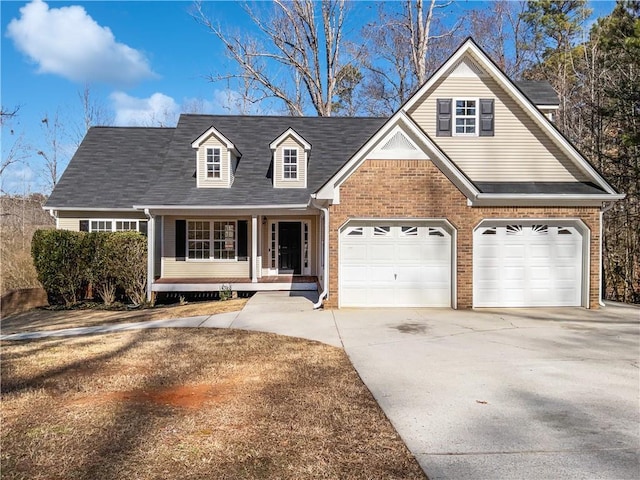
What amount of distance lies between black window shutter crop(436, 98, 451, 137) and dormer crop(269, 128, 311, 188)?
508 cm

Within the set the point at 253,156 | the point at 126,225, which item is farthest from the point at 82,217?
the point at 253,156

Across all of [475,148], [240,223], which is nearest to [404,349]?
[475,148]

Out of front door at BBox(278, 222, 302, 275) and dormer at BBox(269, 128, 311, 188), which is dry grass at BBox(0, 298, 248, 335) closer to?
front door at BBox(278, 222, 302, 275)

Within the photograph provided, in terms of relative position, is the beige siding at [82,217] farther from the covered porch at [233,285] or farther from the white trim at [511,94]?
the white trim at [511,94]

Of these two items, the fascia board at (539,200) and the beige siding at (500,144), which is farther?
the beige siding at (500,144)

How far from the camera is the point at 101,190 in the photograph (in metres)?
16.8

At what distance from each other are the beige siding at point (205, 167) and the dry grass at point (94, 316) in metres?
4.49

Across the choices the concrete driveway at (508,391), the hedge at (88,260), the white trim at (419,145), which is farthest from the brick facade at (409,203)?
the hedge at (88,260)

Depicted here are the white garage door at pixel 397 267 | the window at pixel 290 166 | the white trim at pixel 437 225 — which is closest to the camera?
the white trim at pixel 437 225

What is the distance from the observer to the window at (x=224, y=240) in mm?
16109

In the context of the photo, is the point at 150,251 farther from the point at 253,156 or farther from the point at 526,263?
the point at 526,263

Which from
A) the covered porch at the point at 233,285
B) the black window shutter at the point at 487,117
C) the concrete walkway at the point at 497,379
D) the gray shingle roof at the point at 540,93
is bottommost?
the concrete walkway at the point at 497,379

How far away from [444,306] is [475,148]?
4.85 meters

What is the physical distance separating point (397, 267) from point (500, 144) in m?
4.97
